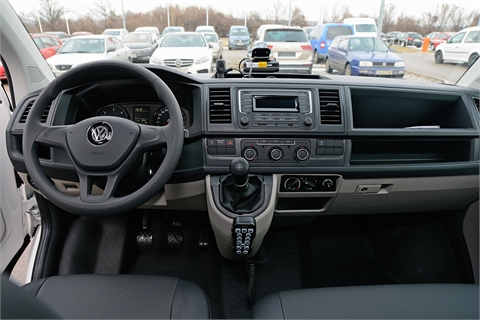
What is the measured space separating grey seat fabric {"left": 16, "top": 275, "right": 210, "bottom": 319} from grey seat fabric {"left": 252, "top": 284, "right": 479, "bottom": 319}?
25 centimetres

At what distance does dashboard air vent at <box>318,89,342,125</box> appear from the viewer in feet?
4.83

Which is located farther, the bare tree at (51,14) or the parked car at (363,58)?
the parked car at (363,58)

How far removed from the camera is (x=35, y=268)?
162 cm

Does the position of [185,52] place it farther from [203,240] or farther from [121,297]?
[121,297]

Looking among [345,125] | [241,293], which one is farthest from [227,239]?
[345,125]

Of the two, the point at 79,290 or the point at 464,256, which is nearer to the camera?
→ the point at 79,290

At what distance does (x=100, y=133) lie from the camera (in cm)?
118

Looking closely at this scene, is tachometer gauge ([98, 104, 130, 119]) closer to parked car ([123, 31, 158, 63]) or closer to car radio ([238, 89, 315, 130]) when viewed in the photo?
car radio ([238, 89, 315, 130])

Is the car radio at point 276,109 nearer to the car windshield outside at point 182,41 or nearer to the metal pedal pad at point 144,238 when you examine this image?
the metal pedal pad at point 144,238

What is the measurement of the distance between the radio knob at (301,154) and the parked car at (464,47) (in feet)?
3.99

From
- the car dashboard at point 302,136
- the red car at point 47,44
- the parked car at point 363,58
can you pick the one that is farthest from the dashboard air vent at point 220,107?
the parked car at point 363,58

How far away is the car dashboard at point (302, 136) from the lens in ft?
4.74

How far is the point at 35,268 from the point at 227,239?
100 centimetres

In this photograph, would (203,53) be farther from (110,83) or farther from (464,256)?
(464,256)
